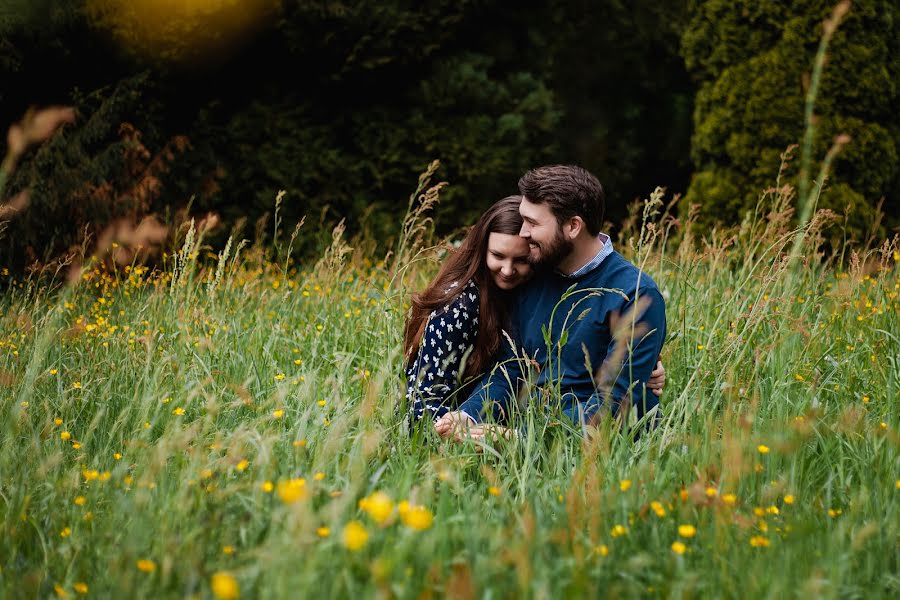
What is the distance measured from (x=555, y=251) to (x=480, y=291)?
34 centimetres

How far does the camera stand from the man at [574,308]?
2639 mm

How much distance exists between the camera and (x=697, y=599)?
1.58 meters

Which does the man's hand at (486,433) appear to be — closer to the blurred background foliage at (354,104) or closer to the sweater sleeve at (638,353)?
the sweater sleeve at (638,353)

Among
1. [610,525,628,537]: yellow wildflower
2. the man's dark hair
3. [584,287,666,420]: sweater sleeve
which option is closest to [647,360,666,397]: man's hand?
[584,287,666,420]: sweater sleeve

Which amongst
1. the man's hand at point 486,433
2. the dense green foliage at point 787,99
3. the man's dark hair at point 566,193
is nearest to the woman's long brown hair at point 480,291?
the man's dark hair at point 566,193

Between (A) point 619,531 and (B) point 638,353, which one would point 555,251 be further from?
(A) point 619,531

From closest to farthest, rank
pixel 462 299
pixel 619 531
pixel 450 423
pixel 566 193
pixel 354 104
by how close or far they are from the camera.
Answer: pixel 619 531 → pixel 450 423 → pixel 566 193 → pixel 462 299 → pixel 354 104

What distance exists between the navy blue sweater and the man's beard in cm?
12

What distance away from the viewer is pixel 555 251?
2.80 metres

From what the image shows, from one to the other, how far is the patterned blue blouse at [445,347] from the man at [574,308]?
0.11 m

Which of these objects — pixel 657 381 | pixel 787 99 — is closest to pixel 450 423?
pixel 657 381

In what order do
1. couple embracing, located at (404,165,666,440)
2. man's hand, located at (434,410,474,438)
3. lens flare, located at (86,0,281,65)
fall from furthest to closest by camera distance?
lens flare, located at (86,0,281,65), couple embracing, located at (404,165,666,440), man's hand, located at (434,410,474,438)

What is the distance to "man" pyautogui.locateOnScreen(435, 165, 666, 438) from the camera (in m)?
2.64

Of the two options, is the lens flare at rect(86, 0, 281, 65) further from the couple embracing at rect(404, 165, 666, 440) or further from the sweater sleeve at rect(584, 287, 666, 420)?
the sweater sleeve at rect(584, 287, 666, 420)
